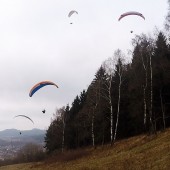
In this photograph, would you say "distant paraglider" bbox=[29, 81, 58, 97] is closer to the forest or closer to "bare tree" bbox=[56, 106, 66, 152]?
the forest

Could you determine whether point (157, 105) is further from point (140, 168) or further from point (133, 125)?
point (140, 168)

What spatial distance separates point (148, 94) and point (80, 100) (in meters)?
26.8

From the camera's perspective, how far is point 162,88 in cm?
4066

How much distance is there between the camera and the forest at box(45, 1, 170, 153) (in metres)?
38.9

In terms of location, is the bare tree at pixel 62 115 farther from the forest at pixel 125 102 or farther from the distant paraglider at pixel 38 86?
the distant paraglider at pixel 38 86

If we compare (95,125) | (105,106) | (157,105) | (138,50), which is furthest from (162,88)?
(95,125)

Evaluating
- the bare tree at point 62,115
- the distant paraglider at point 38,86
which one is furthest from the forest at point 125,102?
the distant paraglider at point 38,86

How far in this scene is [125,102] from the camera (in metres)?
47.7

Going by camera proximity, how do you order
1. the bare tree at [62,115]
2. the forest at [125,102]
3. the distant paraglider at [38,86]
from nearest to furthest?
1. the distant paraglider at [38,86]
2. the forest at [125,102]
3. the bare tree at [62,115]

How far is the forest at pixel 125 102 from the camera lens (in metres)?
38.9

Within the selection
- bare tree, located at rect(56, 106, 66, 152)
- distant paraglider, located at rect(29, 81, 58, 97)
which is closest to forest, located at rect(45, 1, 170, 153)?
bare tree, located at rect(56, 106, 66, 152)

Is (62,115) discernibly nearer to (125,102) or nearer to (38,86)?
(125,102)

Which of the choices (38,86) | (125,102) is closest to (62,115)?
(125,102)

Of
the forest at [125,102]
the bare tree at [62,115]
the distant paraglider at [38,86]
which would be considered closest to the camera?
the distant paraglider at [38,86]
